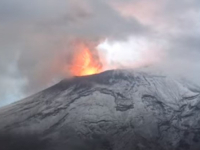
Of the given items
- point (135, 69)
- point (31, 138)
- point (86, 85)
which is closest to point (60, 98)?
point (86, 85)

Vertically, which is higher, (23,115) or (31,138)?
(23,115)

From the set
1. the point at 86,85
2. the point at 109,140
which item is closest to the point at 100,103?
the point at 86,85


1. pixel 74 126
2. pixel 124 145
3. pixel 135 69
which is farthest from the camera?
pixel 135 69

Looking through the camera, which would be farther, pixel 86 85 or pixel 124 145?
pixel 86 85

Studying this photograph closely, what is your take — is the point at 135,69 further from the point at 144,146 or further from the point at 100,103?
the point at 144,146

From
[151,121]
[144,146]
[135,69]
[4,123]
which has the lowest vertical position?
[144,146]

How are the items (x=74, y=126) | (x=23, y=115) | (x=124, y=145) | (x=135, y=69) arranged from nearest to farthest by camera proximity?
1. (x=124, y=145)
2. (x=74, y=126)
3. (x=23, y=115)
4. (x=135, y=69)
